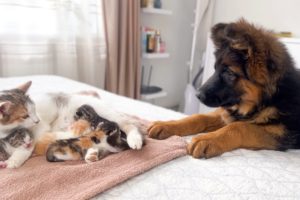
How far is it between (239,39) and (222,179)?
461 mm

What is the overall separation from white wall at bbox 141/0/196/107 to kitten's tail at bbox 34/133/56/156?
208 centimetres

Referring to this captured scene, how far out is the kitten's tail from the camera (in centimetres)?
80

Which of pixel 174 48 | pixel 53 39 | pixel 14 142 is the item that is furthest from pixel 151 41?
pixel 14 142

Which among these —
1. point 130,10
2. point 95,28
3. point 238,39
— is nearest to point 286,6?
point 130,10

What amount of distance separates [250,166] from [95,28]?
5.92 ft

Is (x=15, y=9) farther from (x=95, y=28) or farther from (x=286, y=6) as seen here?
(x=286, y=6)

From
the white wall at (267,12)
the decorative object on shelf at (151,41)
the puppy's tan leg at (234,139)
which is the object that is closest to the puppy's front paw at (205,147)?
the puppy's tan leg at (234,139)

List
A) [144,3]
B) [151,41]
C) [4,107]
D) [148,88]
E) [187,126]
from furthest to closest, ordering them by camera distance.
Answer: [148,88]
[151,41]
[144,3]
[187,126]
[4,107]

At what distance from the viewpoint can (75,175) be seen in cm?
68

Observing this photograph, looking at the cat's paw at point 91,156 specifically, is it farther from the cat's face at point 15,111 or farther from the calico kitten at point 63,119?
the cat's face at point 15,111

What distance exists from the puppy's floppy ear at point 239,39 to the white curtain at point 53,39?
1460 millimetres

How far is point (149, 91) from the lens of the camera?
2.77 m

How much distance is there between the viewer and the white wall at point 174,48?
9.60ft

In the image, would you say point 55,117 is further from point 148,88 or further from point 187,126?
point 148,88
